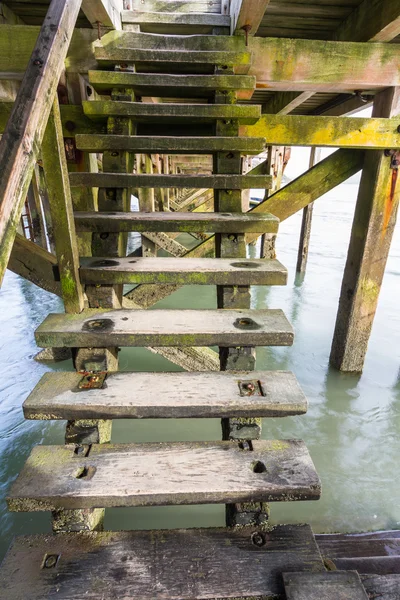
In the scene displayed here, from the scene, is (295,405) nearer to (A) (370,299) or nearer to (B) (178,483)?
(B) (178,483)

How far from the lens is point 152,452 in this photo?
4.13 ft

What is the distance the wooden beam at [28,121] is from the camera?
975 millimetres

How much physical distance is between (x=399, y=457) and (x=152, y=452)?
2962 millimetres

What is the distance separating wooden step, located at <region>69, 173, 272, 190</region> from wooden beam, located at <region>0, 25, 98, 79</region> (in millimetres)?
1173

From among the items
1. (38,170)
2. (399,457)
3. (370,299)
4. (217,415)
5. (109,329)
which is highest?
(38,170)

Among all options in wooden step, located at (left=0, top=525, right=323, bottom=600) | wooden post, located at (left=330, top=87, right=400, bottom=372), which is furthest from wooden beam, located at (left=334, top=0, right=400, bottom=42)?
wooden step, located at (left=0, top=525, right=323, bottom=600)

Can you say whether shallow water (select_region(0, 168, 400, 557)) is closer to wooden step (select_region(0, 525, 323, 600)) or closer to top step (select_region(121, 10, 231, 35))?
wooden step (select_region(0, 525, 323, 600))

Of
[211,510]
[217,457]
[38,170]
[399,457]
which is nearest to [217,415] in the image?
[217,457]

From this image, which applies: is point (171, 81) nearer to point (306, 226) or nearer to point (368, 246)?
point (368, 246)

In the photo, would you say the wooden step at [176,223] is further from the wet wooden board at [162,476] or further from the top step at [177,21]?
the top step at [177,21]

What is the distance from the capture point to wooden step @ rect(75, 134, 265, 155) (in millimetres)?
2021

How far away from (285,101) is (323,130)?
8.55 ft

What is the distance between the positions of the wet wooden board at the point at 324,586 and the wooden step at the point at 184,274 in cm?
114

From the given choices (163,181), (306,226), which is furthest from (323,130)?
(306,226)
